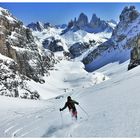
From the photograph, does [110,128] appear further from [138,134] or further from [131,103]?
[131,103]

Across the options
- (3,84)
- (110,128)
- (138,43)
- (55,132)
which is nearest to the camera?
(110,128)

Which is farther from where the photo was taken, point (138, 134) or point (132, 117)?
point (132, 117)

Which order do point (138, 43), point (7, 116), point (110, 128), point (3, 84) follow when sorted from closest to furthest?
point (110, 128), point (7, 116), point (138, 43), point (3, 84)

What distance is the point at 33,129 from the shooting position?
99.6 feet

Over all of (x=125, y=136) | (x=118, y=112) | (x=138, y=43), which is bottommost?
(x=125, y=136)

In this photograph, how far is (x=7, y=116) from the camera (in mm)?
46094

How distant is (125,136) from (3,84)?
166 m

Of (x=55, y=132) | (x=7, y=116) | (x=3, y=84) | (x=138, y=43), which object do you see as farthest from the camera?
(x=3, y=84)

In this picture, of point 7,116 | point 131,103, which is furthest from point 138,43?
point 131,103

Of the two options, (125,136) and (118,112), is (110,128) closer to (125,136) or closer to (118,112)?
(125,136)

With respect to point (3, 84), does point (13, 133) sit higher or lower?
lower

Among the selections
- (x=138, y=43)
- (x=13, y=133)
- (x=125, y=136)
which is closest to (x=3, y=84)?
(x=138, y=43)

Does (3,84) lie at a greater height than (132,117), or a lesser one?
greater

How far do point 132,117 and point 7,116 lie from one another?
24784 millimetres
